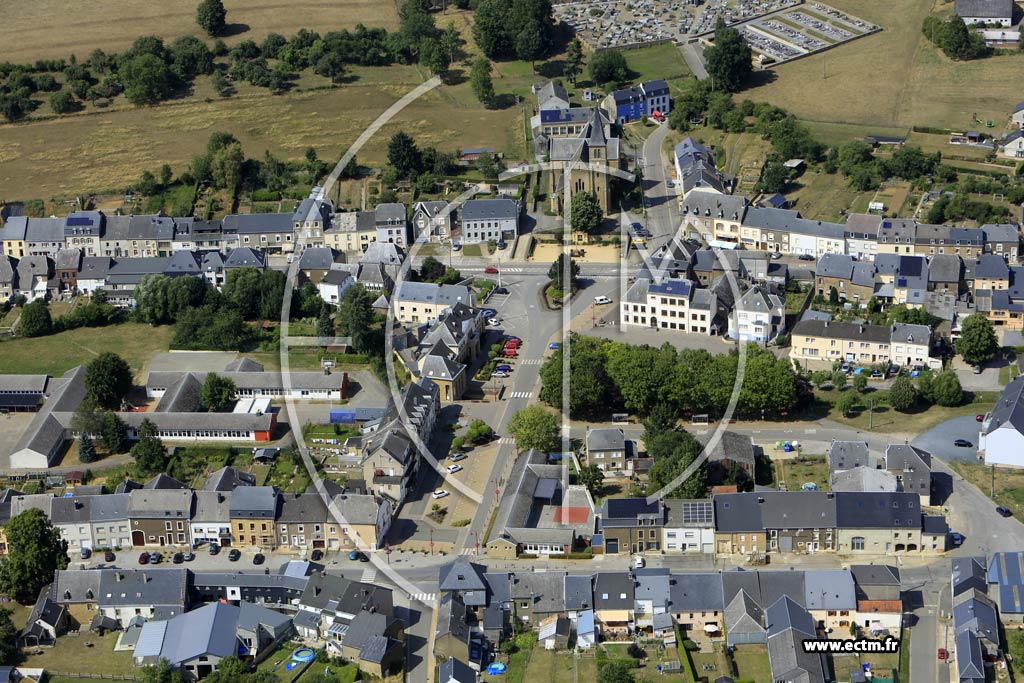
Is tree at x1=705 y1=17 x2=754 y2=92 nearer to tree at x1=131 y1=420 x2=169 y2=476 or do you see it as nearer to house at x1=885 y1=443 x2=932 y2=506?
house at x1=885 y1=443 x2=932 y2=506

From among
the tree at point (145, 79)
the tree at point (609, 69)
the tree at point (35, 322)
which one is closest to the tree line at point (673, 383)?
the tree at point (35, 322)

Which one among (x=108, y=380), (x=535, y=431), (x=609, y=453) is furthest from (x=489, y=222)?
(x=609, y=453)

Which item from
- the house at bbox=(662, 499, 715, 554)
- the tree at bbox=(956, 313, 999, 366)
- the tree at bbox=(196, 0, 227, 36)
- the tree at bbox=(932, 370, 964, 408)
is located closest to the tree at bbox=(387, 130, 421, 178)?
the tree at bbox=(196, 0, 227, 36)

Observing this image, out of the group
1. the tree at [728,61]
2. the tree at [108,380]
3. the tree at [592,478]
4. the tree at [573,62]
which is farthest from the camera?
the tree at [573,62]

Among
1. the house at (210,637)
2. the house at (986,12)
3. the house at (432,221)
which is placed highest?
the house at (986,12)

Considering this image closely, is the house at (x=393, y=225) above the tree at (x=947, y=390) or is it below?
above

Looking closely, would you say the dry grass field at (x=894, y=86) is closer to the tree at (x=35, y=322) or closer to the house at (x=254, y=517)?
the tree at (x=35, y=322)

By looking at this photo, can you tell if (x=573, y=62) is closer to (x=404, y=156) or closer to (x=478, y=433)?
(x=404, y=156)

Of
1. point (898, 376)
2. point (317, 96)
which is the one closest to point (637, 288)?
point (898, 376)
